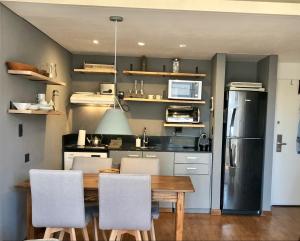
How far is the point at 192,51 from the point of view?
416cm

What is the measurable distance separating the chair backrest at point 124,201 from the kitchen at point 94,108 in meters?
0.97

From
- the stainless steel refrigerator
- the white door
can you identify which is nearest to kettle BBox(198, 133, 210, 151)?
the stainless steel refrigerator

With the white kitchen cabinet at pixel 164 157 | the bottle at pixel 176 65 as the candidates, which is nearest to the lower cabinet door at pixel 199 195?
the white kitchen cabinet at pixel 164 157

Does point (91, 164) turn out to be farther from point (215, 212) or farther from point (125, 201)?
point (215, 212)

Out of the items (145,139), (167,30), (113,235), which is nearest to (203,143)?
(145,139)

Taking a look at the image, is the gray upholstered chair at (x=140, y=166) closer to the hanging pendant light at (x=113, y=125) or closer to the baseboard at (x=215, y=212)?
the hanging pendant light at (x=113, y=125)

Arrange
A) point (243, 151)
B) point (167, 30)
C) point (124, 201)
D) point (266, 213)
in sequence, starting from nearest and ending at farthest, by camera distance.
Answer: point (124, 201)
point (167, 30)
point (243, 151)
point (266, 213)

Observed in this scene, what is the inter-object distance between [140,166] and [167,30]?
152 centimetres

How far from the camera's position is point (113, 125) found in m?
2.59

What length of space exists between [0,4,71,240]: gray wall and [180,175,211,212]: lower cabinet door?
203 centimetres

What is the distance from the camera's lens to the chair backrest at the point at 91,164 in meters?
3.30

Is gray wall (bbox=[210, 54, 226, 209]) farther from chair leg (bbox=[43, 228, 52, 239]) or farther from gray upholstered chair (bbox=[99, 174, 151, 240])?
chair leg (bbox=[43, 228, 52, 239])

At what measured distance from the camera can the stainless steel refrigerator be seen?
4.16 meters

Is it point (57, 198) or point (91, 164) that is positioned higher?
point (91, 164)
